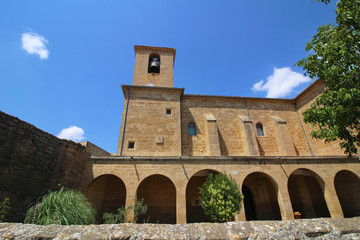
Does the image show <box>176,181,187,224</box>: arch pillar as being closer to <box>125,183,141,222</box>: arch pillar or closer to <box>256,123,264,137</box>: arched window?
<box>125,183,141,222</box>: arch pillar

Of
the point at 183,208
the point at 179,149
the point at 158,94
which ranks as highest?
the point at 158,94

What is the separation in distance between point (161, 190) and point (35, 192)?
635cm

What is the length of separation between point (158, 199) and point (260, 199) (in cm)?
675

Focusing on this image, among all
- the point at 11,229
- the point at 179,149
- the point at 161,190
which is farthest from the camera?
the point at 179,149

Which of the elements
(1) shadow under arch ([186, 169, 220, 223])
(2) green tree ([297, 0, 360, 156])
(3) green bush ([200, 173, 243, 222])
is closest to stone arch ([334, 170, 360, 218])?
(2) green tree ([297, 0, 360, 156])

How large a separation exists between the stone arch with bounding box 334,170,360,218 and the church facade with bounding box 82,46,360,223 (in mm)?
54

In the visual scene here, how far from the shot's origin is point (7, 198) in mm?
4707

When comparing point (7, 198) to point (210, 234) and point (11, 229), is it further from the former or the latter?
point (210, 234)

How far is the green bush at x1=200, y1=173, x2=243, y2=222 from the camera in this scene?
6.47 m

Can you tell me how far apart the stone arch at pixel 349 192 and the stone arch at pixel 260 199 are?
163 inches

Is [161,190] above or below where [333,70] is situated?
below

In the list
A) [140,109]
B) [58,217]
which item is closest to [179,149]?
[140,109]

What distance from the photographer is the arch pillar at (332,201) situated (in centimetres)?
854

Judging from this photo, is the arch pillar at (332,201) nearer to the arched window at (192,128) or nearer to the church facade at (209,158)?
the church facade at (209,158)
